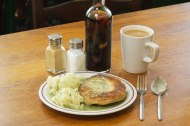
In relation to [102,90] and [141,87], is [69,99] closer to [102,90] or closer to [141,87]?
Answer: [102,90]

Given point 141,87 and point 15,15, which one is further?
point 15,15

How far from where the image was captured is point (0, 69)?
114 cm

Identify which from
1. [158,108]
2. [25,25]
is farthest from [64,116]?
[25,25]

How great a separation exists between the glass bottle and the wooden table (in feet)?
0.18

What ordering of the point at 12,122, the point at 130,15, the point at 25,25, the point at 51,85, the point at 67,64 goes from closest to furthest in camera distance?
the point at 12,122 < the point at 51,85 < the point at 67,64 < the point at 130,15 < the point at 25,25

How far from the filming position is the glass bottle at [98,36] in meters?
1.09

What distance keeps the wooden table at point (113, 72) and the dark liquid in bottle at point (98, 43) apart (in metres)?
0.05

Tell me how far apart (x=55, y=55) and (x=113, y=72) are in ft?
0.57

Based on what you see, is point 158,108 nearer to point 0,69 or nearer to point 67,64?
point 67,64

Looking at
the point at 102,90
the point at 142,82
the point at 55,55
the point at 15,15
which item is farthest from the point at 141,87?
the point at 15,15

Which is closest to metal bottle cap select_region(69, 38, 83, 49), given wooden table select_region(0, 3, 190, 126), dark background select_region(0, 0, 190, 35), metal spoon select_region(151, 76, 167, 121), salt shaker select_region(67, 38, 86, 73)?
salt shaker select_region(67, 38, 86, 73)

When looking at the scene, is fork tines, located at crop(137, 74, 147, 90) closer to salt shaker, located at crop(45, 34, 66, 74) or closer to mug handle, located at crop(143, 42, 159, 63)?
mug handle, located at crop(143, 42, 159, 63)

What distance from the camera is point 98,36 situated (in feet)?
3.62

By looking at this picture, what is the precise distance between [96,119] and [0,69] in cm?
37
